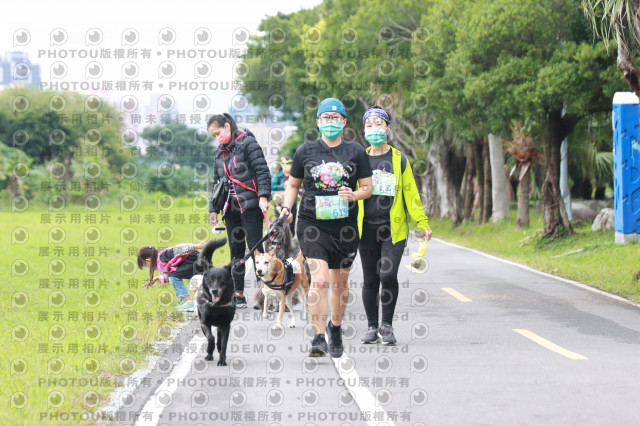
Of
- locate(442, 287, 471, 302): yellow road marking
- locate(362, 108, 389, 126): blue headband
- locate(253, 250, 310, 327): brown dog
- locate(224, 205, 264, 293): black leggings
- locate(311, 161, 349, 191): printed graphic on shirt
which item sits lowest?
locate(442, 287, 471, 302): yellow road marking

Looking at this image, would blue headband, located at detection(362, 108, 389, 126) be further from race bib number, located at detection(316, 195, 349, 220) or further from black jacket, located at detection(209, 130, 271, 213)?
black jacket, located at detection(209, 130, 271, 213)

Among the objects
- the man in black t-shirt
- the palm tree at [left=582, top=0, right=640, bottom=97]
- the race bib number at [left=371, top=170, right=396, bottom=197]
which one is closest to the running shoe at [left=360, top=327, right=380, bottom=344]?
the man in black t-shirt

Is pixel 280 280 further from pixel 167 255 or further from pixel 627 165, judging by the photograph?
pixel 627 165

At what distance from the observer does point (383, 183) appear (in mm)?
8898

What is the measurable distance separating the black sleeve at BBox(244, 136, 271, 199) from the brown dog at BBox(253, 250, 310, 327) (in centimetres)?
82

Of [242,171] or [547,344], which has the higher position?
[242,171]

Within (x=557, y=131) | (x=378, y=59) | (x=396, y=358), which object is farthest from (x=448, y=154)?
(x=396, y=358)

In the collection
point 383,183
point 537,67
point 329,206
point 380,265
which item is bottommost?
point 380,265

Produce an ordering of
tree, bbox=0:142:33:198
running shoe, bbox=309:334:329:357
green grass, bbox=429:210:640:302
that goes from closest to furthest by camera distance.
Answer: running shoe, bbox=309:334:329:357 → green grass, bbox=429:210:640:302 → tree, bbox=0:142:33:198

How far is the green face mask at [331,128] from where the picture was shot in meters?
8.29

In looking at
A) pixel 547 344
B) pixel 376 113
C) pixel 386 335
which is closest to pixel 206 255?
pixel 386 335

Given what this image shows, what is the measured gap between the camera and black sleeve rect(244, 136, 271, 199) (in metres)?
11.1

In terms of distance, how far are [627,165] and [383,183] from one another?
1367 centimetres

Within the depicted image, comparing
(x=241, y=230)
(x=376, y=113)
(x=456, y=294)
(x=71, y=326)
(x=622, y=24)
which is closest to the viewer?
(x=376, y=113)
